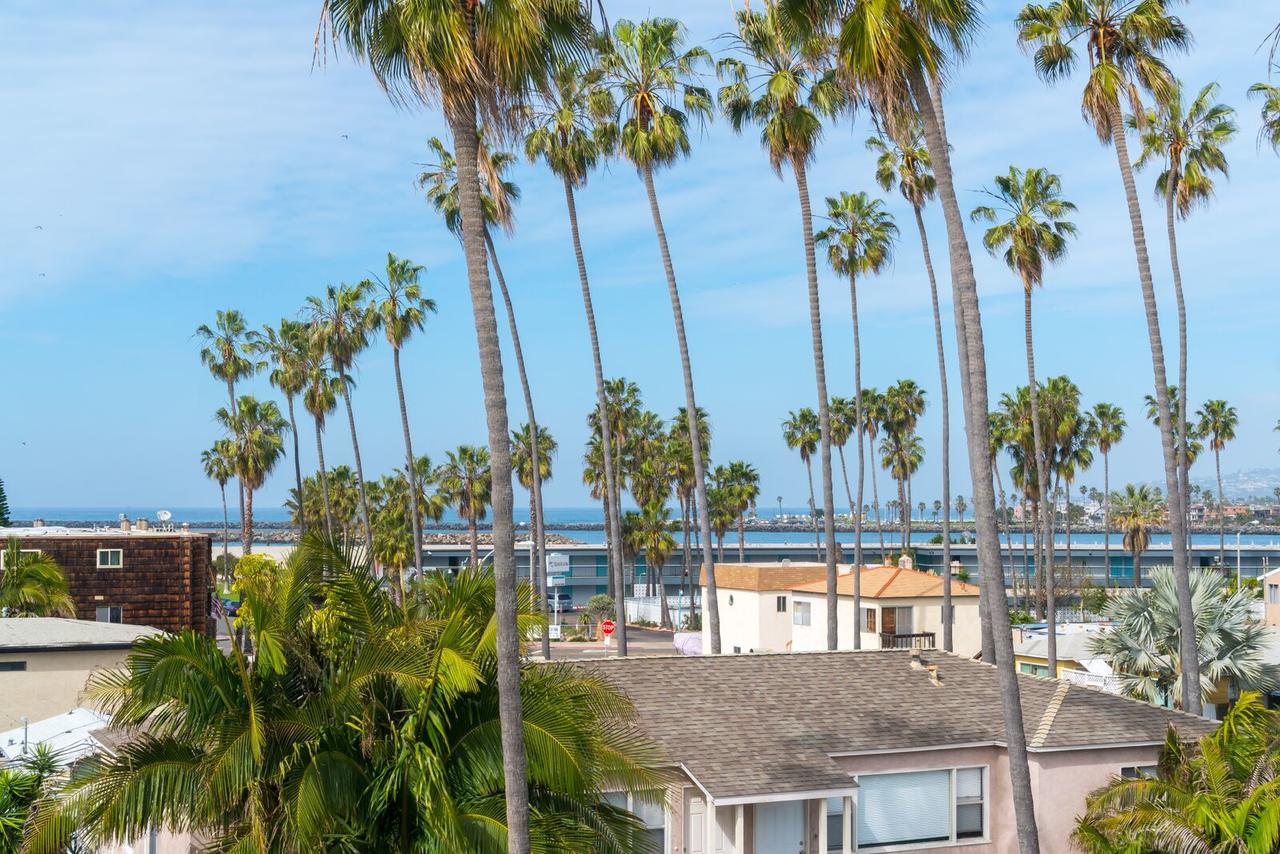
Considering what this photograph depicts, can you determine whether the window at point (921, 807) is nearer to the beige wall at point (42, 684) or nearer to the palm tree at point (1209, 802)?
the palm tree at point (1209, 802)

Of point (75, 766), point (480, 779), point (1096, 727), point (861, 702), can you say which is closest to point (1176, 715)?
point (1096, 727)

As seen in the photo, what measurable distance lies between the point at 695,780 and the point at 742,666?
459cm

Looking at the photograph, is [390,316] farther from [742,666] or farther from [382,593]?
[382,593]

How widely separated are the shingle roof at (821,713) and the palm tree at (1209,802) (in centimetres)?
256

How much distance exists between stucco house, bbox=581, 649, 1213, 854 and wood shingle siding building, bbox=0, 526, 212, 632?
30.2 metres

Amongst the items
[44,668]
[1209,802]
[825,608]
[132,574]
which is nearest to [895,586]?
[825,608]

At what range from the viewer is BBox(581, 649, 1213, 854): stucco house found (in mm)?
19234

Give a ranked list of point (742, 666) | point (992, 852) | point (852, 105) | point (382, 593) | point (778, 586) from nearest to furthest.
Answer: point (382, 593) → point (852, 105) → point (992, 852) → point (742, 666) → point (778, 586)

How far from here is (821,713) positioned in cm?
2139

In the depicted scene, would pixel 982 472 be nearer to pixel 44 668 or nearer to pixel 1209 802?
pixel 1209 802

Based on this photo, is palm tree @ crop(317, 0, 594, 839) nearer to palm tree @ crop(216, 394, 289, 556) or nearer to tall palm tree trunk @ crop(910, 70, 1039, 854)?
tall palm tree trunk @ crop(910, 70, 1039, 854)

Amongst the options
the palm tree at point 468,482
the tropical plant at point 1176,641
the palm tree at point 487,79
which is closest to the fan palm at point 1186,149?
the tropical plant at point 1176,641

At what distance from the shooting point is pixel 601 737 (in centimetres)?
1305

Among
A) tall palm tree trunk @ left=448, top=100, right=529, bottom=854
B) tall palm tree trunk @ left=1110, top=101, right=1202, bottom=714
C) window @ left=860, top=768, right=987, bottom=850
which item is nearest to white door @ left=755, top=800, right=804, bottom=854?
window @ left=860, top=768, right=987, bottom=850
